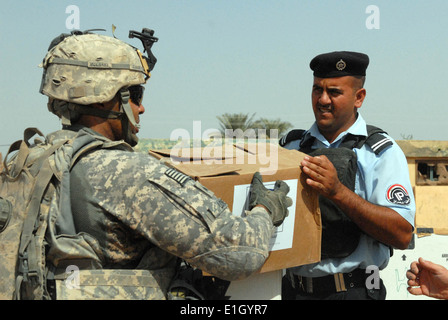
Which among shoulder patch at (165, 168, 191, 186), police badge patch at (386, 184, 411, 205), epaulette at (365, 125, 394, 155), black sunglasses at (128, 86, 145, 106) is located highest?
black sunglasses at (128, 86, 145, 106)

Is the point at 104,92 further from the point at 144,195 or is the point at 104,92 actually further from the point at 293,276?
the point at 293,276

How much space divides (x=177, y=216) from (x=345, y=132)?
1.68 meters

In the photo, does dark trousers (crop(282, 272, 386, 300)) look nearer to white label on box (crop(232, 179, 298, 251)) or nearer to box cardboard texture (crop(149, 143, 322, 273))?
box cardboard texture (crop(149, 143, 322, 273))

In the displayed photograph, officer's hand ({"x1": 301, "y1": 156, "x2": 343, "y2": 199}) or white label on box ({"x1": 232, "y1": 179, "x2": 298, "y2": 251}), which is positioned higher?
officer's hand ({"x1": 301, "y1": 156, "x2": 343, "y2": 199})

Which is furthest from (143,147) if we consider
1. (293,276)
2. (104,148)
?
(104,148)

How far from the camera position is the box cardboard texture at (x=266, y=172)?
2566mm

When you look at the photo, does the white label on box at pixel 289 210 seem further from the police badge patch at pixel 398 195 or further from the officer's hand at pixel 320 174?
the police badge patch at pixel 398 195

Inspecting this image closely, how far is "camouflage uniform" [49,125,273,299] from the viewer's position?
89.0 inches

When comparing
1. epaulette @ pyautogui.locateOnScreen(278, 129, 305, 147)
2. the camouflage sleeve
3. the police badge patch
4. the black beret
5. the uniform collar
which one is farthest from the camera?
epaulette @ pyautogui.locateOnScreen(278, 129, 305, 147)

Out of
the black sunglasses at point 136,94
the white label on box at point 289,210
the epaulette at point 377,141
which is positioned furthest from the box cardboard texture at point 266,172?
the epaulette at point 377,141

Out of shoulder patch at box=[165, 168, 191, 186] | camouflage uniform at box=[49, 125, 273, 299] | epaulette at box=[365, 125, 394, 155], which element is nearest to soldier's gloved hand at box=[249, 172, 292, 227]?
camouflage uniform at box=[49, 125, 273, 299]

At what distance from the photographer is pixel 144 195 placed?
2.26 metres

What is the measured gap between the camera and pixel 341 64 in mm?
3525

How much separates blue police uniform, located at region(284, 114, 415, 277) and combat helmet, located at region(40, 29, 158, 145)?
1.51 m
